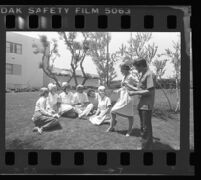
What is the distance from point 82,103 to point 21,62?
151 cm

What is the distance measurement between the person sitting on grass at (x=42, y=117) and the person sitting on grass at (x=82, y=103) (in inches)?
19.0

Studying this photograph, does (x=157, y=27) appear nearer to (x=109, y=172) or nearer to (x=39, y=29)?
(x=39, y=29)

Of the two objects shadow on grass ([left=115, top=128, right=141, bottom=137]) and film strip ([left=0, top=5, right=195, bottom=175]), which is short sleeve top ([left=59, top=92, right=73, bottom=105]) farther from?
shadow on grass ([left=115, top=128, right=141, bottom=137])

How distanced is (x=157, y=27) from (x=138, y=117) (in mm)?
1875

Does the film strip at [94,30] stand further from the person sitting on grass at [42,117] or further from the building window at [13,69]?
the person sitting on grass at [42,117]

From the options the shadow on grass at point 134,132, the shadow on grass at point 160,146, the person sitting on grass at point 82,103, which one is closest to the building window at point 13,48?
the person sitting on grass at point 82,103

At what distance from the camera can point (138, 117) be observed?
7.46 meters

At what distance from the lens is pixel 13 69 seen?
742 cm

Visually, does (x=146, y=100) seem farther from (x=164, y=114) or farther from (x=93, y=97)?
(x=93, y=97)

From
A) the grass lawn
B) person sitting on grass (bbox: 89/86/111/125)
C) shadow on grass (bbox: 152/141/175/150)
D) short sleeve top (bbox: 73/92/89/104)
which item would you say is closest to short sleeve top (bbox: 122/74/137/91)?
person sitting on grass (bbox: 89/86/111/125)

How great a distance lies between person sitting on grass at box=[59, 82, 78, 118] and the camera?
7.52 meters

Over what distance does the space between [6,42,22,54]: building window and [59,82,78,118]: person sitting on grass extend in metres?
1.13

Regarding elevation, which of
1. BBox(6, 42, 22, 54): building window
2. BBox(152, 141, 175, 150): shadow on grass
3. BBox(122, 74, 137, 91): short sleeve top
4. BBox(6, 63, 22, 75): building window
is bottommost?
BBox(152, 141, 175, 150): shadow on grass

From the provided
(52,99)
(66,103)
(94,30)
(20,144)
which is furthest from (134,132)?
(20,144)
